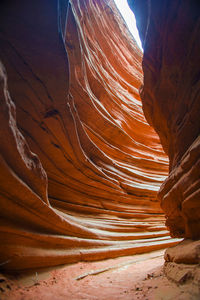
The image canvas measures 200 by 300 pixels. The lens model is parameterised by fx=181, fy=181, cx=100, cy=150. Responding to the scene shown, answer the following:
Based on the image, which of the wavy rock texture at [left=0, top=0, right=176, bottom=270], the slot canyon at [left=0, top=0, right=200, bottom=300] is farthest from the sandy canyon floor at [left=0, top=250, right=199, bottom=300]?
the wavy rock texture at [left=0, top=0, right=176, bottom=270]

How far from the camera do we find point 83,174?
5.27 m

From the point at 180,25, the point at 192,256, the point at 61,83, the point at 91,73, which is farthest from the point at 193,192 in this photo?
the point at 91,73

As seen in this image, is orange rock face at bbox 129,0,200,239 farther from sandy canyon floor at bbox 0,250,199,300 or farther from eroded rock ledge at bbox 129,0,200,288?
sandy canyon floor at bbox 0,250,199,300

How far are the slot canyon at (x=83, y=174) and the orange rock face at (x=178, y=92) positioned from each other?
0.02m

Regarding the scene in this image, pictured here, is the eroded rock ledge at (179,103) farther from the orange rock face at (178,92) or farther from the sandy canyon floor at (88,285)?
the sandy canyon floor at (88,285)

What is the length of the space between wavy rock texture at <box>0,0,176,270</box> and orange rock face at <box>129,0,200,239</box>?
1.91 meters

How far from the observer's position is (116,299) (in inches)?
74.6

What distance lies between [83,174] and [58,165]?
779 millimetres

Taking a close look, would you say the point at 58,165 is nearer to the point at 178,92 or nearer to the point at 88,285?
the point at 88,285

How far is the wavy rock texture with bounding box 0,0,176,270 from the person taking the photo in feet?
9.39

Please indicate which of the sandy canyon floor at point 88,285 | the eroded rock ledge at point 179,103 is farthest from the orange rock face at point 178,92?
the sandy canyon floor at point 88,285

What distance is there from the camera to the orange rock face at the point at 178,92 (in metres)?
2.28

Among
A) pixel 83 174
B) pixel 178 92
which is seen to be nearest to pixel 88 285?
pixel 83 174

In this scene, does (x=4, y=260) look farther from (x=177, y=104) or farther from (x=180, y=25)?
(x=180, y=25)
